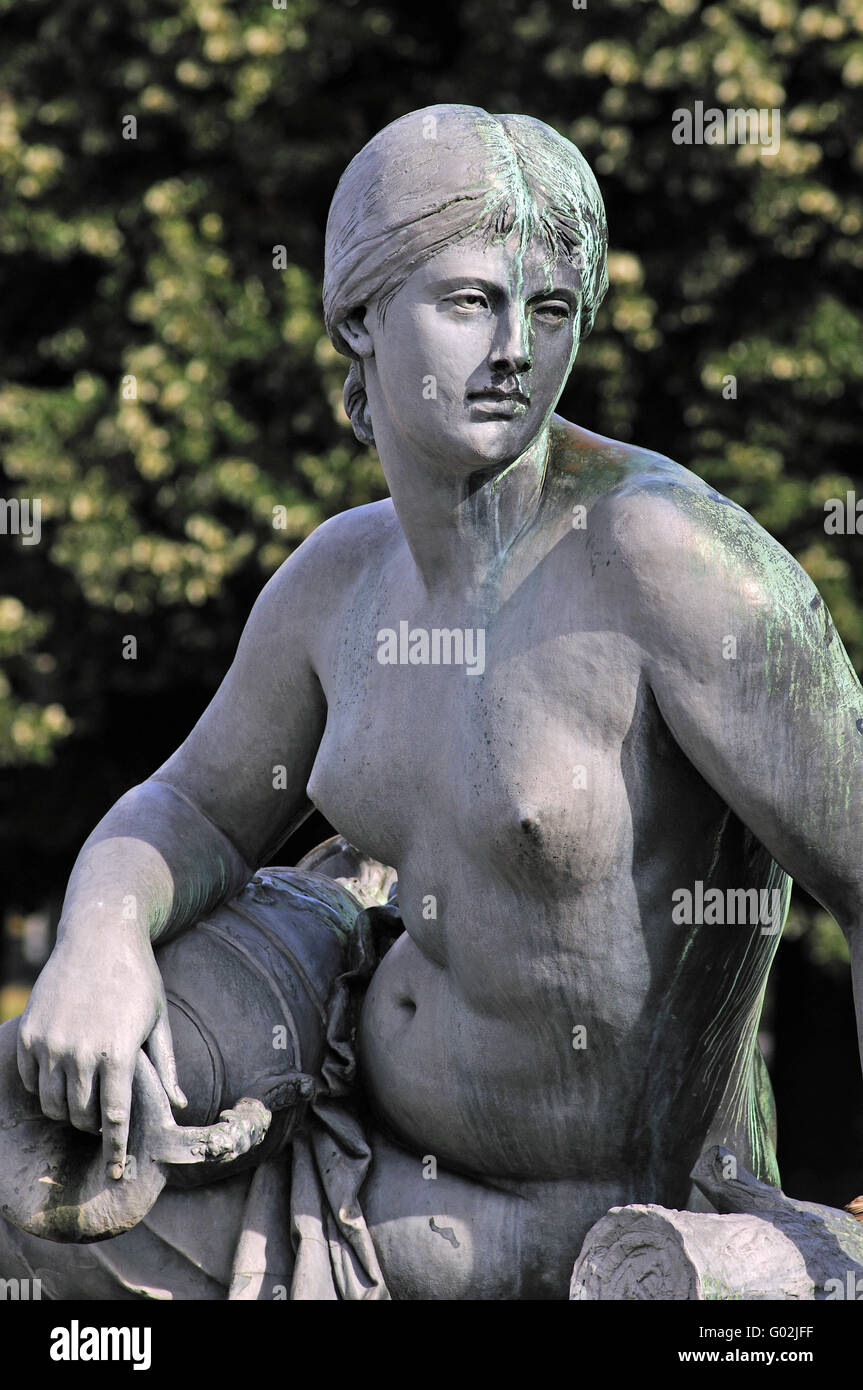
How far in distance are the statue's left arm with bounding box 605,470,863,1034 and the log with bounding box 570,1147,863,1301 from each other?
29 cm

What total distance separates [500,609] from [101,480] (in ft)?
20.8

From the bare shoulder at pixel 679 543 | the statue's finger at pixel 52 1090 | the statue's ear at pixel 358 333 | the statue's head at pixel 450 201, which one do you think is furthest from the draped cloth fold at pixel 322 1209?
the statue's head at pixel 450 201

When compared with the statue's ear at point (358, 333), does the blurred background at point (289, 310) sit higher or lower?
higher

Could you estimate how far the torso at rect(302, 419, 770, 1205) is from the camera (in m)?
2.81

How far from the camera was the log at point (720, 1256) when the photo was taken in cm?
262

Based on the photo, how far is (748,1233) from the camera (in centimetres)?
268

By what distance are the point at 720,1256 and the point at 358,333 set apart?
1.34 m

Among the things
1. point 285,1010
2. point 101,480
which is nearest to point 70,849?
point 101,480

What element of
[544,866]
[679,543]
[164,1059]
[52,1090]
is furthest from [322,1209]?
[679,543]

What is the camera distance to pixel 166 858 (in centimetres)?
315

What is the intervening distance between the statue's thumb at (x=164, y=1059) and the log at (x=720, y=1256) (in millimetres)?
600

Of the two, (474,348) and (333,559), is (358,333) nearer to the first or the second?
(474,348)

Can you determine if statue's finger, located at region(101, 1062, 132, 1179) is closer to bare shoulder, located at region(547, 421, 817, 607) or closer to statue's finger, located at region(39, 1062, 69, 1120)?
statue's finger, located at region(39, 1062, 69, 1120)

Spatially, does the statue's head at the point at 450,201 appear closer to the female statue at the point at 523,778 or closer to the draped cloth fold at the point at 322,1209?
the female statue at the point at 523,778
